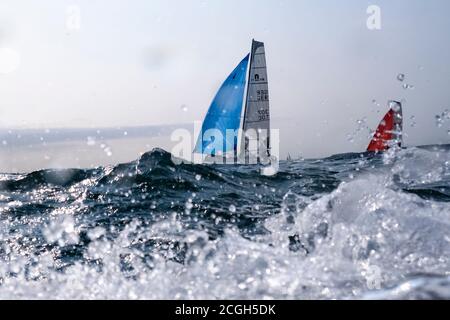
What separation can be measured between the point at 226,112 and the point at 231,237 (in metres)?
16.6

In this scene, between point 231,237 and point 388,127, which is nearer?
point 231,237

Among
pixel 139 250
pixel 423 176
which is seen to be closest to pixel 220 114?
pixel 423 176

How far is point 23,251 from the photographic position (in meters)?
5.28

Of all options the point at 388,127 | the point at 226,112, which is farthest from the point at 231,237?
the point at 388,127

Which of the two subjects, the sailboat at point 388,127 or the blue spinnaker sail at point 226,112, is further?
the sailboat at point 388,127

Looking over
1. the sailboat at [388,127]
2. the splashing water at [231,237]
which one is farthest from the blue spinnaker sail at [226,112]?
the splashing water at [231,237]

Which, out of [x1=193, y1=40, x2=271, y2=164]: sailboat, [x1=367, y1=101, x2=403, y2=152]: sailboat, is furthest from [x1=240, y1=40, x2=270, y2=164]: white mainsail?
[x1=367, y1=101, x2=403, y2=152]: sailboat

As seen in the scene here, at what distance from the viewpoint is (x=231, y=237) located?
14.7ft

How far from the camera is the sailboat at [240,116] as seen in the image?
20688mm

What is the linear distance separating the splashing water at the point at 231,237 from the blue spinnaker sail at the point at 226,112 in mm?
10750

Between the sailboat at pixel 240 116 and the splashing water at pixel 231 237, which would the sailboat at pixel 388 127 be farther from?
the splashing water at pixel 231 237

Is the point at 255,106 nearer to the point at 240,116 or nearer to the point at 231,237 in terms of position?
the point at 240,116

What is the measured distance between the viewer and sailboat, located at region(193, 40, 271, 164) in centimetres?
2069
